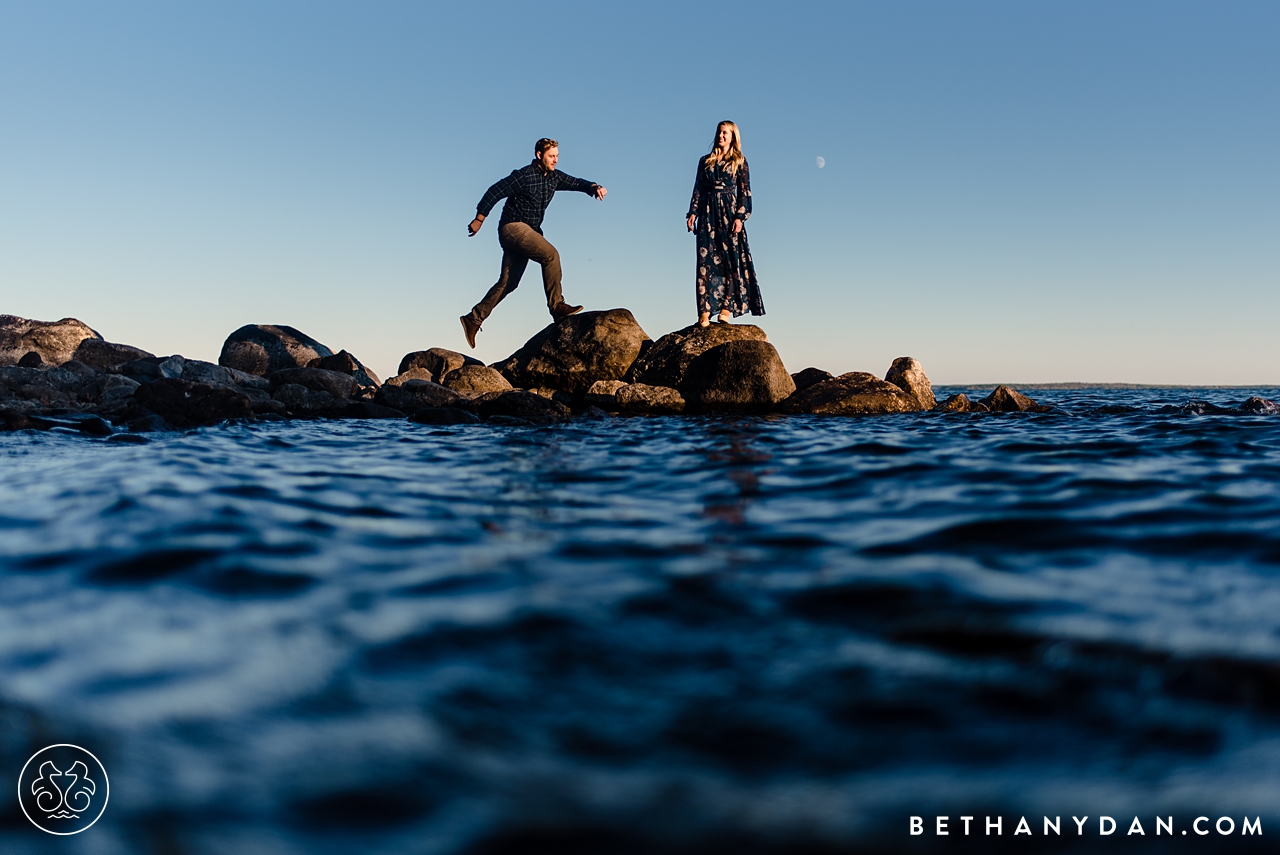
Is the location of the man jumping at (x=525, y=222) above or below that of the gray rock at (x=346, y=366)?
above

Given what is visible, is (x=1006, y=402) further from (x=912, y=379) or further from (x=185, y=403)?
(x=185, y=403)

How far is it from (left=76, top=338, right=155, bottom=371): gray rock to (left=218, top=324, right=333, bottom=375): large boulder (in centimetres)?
169

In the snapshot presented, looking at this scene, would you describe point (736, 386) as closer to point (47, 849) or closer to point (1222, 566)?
point (1222, 566)

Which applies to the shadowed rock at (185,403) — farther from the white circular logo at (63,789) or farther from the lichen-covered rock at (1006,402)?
the lichen-covered rock at (1006,402)

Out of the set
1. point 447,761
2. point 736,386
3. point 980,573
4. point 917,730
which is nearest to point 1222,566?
point 980,573

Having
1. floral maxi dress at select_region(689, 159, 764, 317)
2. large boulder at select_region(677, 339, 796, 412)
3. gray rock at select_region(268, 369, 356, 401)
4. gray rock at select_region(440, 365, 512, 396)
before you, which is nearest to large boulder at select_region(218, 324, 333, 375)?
gray rock at select_region(268, 369, 356, 401)

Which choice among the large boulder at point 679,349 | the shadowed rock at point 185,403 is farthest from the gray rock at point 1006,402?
the shadowed rock at point 185,403

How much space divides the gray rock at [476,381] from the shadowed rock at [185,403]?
424cm

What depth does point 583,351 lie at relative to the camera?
41.0 ft

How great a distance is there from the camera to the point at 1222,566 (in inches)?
92.2

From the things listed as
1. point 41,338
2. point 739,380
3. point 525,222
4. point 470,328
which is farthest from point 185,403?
point 41,338

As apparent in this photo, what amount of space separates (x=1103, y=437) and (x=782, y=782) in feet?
20.9

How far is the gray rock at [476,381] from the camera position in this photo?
12.9m

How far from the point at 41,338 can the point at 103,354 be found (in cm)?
178
